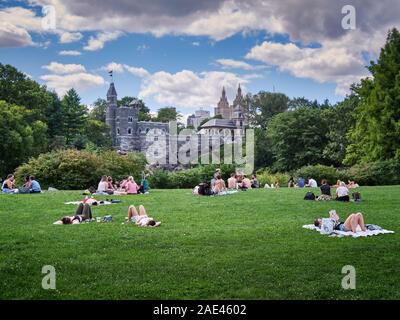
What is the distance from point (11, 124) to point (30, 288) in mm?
39762

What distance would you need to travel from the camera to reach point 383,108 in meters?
39.1

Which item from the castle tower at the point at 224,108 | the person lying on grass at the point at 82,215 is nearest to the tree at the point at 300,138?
the person lying on grass at the point at 82,215

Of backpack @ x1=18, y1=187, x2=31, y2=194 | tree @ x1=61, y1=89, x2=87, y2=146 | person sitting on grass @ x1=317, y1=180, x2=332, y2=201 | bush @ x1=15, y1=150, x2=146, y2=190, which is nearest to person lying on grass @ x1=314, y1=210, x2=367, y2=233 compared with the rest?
person sitting on grass @ x1=317, y1=180, x2=332, y2=201

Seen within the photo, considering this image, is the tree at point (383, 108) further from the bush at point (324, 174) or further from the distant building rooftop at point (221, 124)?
the distant building rooftop at point (221, 124)

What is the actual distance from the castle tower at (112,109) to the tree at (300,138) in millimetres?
31316

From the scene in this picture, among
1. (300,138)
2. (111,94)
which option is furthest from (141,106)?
(300,138)

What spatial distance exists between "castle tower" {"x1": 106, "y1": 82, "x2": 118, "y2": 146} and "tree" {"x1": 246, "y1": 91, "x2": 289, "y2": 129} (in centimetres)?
2451

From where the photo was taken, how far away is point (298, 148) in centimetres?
5778

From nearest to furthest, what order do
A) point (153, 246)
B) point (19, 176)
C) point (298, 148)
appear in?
point (153, 246)
point (19, 176)
point (298, 148)

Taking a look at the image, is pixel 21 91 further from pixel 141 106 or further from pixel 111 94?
pixel 141 106

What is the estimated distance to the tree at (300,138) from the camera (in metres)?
56.5

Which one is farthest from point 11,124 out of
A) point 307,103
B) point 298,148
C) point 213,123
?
point 213,123

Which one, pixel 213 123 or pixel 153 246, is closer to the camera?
pixel 153 246

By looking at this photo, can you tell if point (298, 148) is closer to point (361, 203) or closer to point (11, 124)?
point (11, 124)
